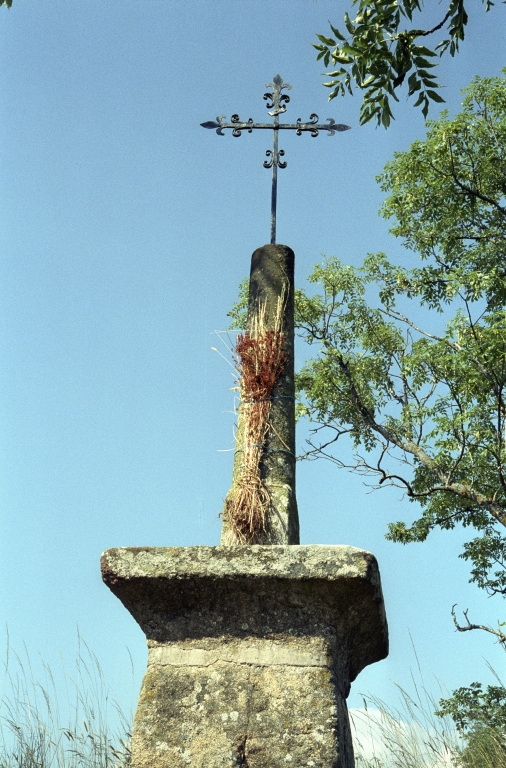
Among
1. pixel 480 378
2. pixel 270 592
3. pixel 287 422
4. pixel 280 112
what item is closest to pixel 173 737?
pixel 270 592

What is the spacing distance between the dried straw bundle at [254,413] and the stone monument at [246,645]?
0.42m

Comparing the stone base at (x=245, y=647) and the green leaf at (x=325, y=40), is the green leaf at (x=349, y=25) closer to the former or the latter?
the green leaf at (x=325, y=40)

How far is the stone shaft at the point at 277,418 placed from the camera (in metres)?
3.38

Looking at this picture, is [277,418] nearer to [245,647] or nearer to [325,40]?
[245,647]

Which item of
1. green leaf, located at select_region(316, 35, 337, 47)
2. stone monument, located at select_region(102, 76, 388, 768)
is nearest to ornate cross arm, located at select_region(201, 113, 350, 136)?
green leaf, located at select_region(316, 35, 337, 47)

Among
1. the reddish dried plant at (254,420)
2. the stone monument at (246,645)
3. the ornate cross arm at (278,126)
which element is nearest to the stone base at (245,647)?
the stone monument at (246,645)

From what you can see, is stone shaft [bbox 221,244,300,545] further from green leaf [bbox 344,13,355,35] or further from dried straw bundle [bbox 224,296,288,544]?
green leaf [bbox 344,13,355,35]

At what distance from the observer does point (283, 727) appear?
274 cm

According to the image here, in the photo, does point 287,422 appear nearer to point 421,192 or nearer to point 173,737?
point 173,737

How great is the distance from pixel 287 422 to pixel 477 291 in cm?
761

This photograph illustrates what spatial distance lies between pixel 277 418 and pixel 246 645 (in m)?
1.10

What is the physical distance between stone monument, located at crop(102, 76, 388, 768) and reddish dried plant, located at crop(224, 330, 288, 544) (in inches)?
16.5

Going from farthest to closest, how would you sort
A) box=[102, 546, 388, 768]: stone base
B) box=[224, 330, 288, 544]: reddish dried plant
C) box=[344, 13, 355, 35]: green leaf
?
box=[344, 13, 355, 35]: green leaf
box=[224, 330, 288, 544]: reddish dried plant
box=[102, 546, 388, 768]: stone base

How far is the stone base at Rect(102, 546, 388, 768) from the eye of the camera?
2.75 metres
